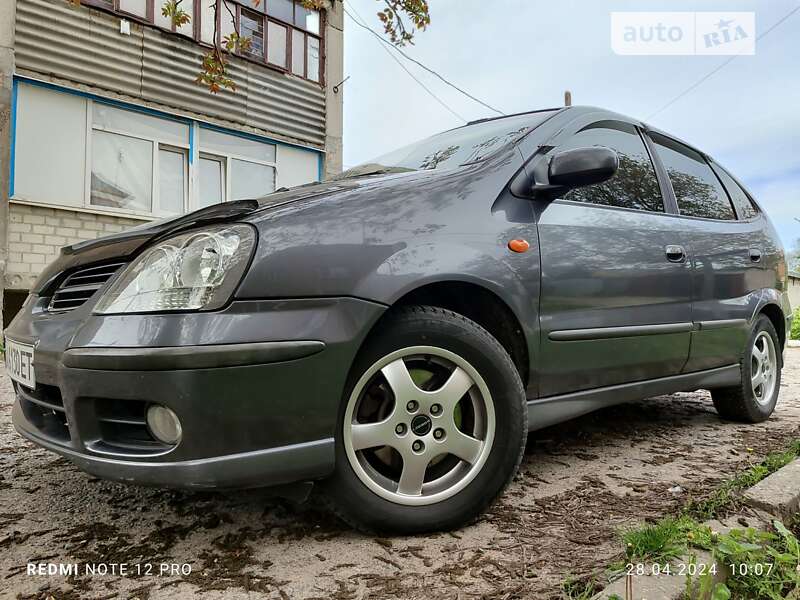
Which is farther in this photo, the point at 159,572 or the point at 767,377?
the point at 767,377

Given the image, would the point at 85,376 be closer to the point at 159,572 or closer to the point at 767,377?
the point at 159,572

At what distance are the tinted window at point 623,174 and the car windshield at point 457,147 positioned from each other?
23 cm

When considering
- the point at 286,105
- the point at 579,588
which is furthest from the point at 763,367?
the point at 286,105

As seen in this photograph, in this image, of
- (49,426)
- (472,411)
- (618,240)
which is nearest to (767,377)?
(618,240)

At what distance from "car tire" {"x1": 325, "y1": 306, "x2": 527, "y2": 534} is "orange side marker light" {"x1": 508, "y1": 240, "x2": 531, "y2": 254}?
0.34 metres

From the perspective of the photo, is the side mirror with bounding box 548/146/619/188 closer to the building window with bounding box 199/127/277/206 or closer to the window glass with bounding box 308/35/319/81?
the building window with bounding box 199/127/277/206

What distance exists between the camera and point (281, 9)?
10.8 m

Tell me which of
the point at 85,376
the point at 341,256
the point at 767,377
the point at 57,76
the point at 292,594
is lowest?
the point at 292,594

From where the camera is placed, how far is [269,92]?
1048 cm

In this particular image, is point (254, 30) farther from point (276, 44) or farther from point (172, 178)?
point (172, 178)

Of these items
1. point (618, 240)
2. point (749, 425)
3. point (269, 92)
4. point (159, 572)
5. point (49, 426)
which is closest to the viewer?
point (159, 572)

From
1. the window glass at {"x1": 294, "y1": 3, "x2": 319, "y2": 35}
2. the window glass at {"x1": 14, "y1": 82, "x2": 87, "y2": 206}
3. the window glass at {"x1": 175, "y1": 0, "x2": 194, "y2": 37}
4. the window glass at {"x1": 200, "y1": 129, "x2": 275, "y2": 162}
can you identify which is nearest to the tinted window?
the window glass at {"x1": 14, "y1": 82, "x2": 87, "y2": 206}

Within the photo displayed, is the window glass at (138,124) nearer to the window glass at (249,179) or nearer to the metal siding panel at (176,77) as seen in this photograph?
the metal siding panel at (176,77)

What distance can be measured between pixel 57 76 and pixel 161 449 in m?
8.40
